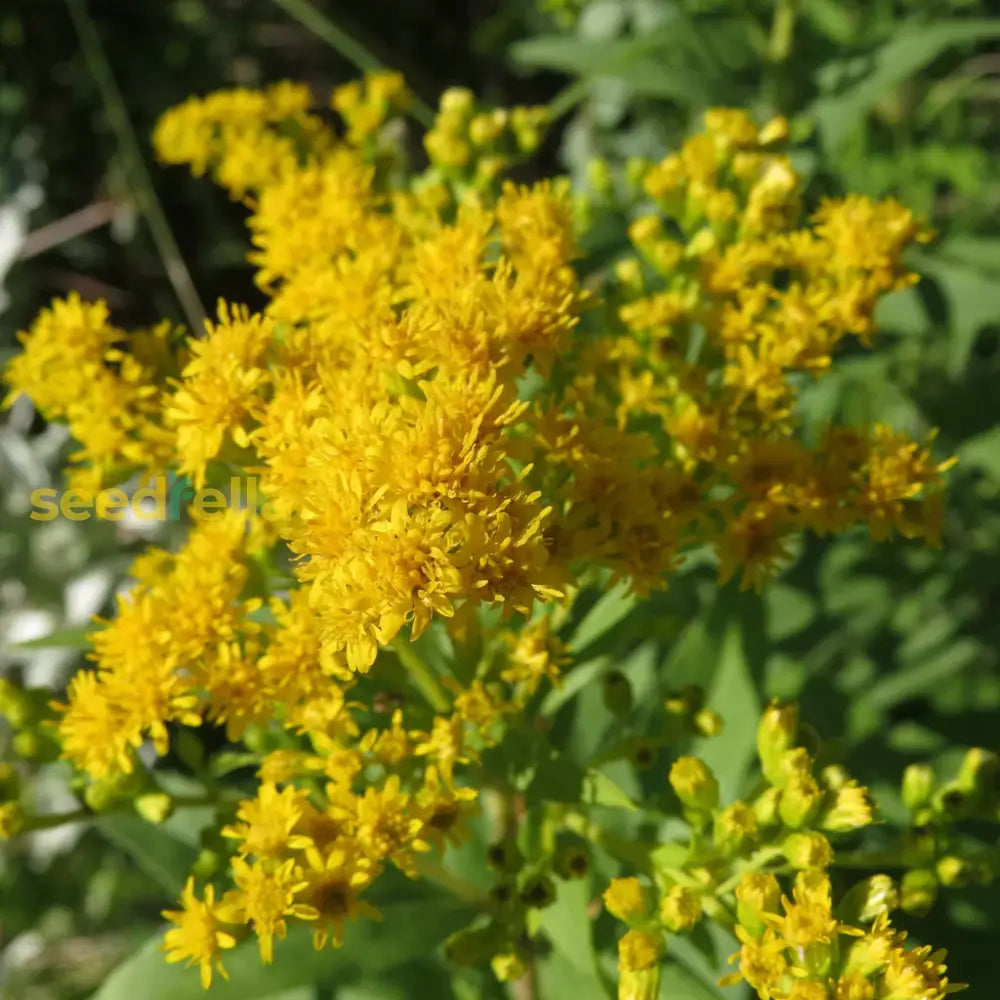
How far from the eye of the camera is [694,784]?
156cm

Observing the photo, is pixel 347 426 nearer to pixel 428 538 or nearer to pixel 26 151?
pixel 428 538

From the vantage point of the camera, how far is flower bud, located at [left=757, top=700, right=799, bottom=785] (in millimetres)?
1578

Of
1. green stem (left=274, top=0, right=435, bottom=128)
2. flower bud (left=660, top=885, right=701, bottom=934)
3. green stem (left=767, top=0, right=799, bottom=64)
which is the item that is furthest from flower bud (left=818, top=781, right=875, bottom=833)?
green stem (left=274, top=0, right=435, bottom=128)

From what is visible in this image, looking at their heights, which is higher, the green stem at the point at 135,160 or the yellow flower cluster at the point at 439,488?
the green stem at the point at 135,160

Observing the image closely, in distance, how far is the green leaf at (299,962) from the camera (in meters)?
1.69

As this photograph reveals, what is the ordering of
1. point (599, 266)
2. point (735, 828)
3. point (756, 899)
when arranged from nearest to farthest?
1. point (756, 899)
2. point (735, 828)
3. point (599, 266)

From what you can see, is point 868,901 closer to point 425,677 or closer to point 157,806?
point 425,677

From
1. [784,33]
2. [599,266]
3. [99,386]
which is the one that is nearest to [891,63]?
[784,33]

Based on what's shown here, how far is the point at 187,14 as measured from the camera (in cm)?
456

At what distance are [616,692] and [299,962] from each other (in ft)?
2.35

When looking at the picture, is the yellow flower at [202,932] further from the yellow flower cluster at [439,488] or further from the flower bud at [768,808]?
the flower bud at [768,808]

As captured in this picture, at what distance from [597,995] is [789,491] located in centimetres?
92

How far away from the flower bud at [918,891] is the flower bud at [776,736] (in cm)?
31

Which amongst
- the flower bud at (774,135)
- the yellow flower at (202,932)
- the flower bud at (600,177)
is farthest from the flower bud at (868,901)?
the flower bud at (600,177)
